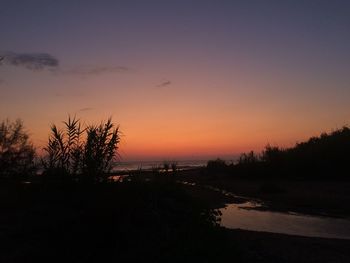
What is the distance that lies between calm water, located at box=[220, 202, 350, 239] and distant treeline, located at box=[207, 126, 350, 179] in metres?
15.2

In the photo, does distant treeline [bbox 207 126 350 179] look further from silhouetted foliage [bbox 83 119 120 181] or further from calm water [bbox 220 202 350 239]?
silhouetted foliage [bbox 83 119 120 181]

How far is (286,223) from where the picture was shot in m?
17.8

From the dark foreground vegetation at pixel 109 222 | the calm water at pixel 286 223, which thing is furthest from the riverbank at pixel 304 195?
the dark foreground vegetation at pixel 109 222

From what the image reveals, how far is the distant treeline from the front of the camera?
34419mm

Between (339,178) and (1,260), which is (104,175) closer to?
(1,260)

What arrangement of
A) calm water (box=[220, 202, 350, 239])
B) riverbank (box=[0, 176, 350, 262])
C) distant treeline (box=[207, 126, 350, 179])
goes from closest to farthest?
riverbank (box=[0, 176, 350, 262]) < calm water (box=[220, 202, 350, 239]) < distant treeline (box=[207, 126, 350, 179])

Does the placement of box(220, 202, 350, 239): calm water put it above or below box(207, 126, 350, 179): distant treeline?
below

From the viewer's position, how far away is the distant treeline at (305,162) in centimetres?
3442

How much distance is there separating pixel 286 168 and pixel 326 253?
87.4ft

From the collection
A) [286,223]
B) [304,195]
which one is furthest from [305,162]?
[286,223]

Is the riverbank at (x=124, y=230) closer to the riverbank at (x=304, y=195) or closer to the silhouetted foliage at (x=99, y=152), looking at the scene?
the silhouetted foliage at (x=99, y=152)

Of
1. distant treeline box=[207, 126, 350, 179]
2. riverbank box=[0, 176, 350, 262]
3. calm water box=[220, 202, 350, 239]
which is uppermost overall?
distant treeline box=[207, 126, 350, 179]

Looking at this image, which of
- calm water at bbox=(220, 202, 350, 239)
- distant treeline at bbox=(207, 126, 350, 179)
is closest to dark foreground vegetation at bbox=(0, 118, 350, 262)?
calm water at bbox=(220, 202, 350, 239)

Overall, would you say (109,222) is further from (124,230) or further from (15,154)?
(15,154)
